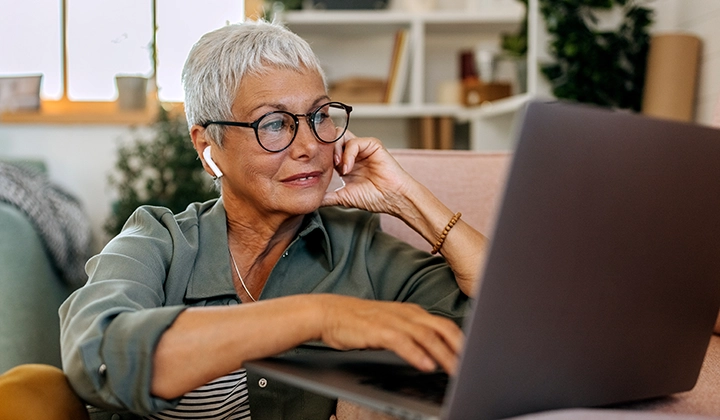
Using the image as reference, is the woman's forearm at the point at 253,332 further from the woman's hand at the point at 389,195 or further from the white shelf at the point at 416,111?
the white shelf at the point at 416,111

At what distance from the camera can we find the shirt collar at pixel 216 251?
127cm

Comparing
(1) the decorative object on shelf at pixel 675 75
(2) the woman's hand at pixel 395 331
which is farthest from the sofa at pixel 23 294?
(1) the decorative object on shelf at pixel 675 75

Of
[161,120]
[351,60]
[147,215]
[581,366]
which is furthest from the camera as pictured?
[351,60]

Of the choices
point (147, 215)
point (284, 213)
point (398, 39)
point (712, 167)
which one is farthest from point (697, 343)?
point (398, 39)

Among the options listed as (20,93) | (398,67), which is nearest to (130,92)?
(20,93)

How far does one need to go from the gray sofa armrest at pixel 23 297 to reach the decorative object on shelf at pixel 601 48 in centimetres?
174

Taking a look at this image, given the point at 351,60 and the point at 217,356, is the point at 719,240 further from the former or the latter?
the point at 351,60

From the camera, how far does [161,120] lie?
315 centimetres

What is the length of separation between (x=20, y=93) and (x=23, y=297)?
1.65 metres

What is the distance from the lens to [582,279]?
723 mm

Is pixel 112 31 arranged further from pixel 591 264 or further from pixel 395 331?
pixel 591 264

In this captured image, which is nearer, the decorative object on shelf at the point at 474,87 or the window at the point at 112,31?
the decorative object on shelf at the point at 474,87

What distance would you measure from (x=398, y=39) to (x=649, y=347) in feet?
8.68

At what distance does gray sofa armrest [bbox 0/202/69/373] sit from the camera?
222 cm
